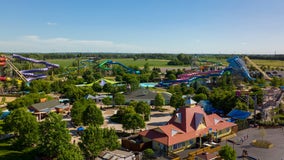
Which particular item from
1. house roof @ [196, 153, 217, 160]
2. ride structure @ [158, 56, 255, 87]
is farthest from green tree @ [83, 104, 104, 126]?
ride structure @ [158, 56, 255, 87]

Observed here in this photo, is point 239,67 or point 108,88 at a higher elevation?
point 239,67

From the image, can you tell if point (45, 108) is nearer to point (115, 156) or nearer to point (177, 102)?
point (177, 102)

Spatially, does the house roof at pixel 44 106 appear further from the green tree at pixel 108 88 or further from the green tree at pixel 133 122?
the green tree at pixel 133 122

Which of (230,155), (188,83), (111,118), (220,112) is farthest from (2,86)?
(230,155)

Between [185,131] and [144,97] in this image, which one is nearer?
[185,131]

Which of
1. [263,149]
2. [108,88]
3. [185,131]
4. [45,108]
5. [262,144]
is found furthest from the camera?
[108,88]

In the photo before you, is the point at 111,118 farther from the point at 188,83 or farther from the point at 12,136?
the point at 188,83

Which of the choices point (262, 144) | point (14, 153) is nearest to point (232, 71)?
point (262, 144)

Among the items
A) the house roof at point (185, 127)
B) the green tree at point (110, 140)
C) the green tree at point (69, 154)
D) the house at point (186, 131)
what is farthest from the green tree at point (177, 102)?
the green tree at point (69, 154)

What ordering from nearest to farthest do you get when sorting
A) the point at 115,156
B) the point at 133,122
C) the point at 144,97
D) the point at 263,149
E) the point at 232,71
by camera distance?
the point at 115,156, the point at 263,149, the point at 133,122, the point at 144,97, the point at 232,71
